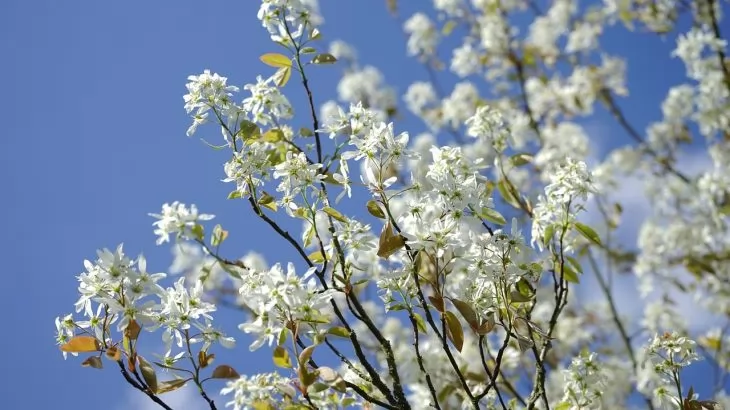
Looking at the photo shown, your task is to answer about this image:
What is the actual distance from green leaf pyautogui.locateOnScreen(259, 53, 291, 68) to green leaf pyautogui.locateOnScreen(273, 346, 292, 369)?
1007 mm

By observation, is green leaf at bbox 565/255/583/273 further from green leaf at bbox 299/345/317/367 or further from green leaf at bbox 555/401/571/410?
green leaf at bbox 299/345/317/367

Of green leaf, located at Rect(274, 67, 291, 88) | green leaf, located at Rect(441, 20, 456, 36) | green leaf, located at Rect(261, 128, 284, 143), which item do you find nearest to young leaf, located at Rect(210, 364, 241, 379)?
Answer: green leaf, located at Rect(261, 128, 284, 143)

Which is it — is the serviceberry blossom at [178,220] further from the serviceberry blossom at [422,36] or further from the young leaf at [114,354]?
the serviceberry blossom at [422,36]

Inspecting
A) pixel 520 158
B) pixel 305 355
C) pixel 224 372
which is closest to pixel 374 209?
pixel 305 355

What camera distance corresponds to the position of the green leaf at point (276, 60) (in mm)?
2375

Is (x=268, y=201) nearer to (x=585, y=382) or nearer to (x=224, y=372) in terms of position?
(x=224, y=372)

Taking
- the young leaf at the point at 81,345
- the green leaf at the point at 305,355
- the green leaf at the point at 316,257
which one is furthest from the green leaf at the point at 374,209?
the young leaf at the point at 81,345

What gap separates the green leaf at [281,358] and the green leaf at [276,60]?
3.30ft

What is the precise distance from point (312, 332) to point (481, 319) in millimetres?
471

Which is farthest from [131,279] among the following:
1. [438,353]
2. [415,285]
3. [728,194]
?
[728,194]

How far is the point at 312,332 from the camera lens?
1.86 m

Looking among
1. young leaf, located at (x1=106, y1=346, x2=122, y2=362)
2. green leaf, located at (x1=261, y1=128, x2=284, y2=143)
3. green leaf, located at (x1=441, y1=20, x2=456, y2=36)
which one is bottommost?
young leaf, located at (x1=106, y1=346, x2=122, y2=362)

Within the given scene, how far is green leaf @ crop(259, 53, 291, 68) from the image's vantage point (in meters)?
2.38

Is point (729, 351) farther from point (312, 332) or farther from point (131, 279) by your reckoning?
point (131, 279)
